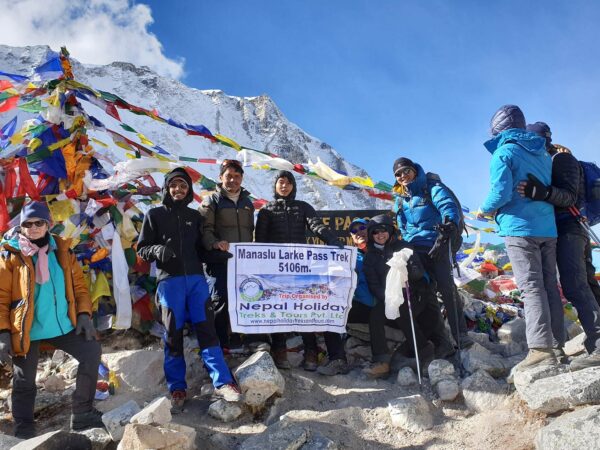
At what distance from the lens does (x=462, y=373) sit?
4348 millimetres

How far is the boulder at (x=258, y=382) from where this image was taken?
396 centimetres

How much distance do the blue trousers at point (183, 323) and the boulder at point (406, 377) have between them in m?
1.60

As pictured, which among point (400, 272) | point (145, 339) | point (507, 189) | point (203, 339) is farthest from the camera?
point (145, 339)

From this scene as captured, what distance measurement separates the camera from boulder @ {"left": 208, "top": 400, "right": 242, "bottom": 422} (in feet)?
12.7

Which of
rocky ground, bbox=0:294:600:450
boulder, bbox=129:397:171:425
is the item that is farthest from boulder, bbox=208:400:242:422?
boulder, bbox=129:397:171:425

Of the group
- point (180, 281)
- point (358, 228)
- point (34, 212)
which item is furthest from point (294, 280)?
point (34, 212)

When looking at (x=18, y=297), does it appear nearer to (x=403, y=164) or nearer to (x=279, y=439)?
(x=279, y=439)

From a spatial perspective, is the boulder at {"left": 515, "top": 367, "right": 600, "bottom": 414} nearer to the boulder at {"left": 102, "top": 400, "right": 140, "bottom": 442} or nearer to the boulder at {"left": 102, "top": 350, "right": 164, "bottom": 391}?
the boulder at {"left": 102, "top": 400, "right": 140, "bottom": 442}

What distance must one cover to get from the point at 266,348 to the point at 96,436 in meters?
1.77

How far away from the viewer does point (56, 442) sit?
10.2 feet

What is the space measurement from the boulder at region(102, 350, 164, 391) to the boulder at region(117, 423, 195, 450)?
1593 millimetres

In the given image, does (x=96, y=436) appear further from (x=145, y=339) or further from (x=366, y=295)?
(x=366, y=295)

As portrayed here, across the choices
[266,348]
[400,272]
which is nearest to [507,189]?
[400,272]

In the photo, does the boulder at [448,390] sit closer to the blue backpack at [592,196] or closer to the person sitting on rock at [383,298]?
the person sitting on rock at [383,298]
